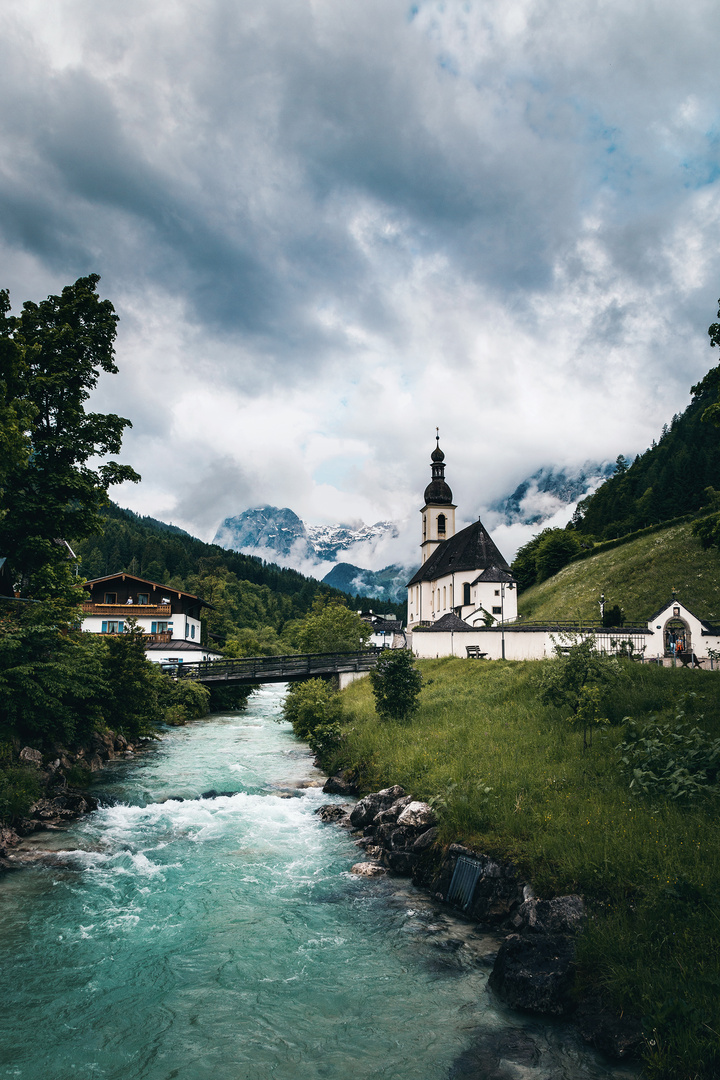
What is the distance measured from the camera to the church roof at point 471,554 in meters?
67.4

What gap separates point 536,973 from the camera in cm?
805

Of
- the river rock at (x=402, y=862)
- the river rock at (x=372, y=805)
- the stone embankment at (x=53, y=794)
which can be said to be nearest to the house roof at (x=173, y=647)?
the stone embankment at (x=53, y=794)

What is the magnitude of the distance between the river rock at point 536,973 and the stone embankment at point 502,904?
0.04 ft

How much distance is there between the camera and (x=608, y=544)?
79.2 meters

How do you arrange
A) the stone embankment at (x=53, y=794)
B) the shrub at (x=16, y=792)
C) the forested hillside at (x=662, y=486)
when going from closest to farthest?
the stone embankment at (x=53, y=794), the shrub at (x=16, y=792), the forested hillside at (x=662, y=486)

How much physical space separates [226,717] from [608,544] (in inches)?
2318

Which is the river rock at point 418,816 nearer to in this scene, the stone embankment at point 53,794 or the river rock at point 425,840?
the river rock at point 425,840

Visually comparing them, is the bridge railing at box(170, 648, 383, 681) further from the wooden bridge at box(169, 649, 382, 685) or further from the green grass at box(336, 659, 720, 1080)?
the green grass at box(336, 659, 720, 1080)

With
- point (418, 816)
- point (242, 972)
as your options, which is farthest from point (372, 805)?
point (242, 972)

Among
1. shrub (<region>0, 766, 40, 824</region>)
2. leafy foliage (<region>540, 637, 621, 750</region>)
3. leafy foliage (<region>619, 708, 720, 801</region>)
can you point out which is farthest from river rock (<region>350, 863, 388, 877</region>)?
shrub (<region>0, 766, 40, 824</region>)

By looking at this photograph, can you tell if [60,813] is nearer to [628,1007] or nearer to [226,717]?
[628,1007]

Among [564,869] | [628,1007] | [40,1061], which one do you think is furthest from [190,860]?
[628,1007]

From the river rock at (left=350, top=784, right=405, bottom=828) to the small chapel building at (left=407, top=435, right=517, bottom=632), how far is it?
102 feet

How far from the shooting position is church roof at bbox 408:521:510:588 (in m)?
67.4
